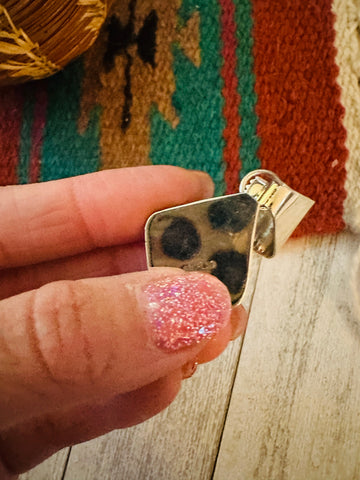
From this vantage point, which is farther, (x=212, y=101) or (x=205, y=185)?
(x=212, y=101)

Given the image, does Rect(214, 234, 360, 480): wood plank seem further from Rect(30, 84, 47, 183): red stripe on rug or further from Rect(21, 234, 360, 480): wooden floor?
Rect(30, 84, 47, 183): red stripe on rug

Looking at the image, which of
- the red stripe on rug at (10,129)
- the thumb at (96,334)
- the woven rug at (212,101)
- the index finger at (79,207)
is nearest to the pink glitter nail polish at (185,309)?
the thumb at (96,334)

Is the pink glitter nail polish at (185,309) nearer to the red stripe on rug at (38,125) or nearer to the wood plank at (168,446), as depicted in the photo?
the wood plank at (168,446)

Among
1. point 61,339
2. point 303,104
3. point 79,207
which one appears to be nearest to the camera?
point 61,339

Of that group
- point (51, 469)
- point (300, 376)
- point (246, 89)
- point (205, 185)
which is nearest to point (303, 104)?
point (246, 89)

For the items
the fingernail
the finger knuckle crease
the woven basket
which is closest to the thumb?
the finger knuckle crease

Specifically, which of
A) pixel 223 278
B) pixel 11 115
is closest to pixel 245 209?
pixel 223 278

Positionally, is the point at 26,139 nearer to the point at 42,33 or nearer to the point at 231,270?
the point at 42,33
